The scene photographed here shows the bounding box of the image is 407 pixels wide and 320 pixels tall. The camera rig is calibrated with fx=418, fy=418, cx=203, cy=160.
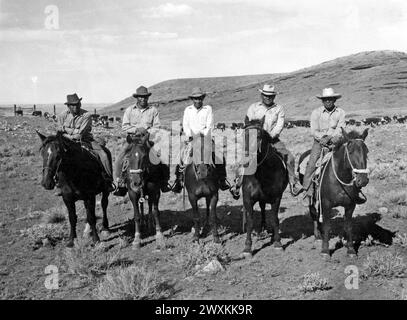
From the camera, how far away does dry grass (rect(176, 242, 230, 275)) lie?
808 centimetres

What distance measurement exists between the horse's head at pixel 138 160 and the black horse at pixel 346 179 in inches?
150

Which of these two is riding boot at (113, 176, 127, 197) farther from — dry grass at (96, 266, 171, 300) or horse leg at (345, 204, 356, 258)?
horse leg at (345, 204, 356, 258)

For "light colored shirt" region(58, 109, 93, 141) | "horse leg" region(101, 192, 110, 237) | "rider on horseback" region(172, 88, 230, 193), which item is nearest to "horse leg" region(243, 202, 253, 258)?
"rider on horseback" region(172, 88, 230, 193)

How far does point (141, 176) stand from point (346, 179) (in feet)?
13.9

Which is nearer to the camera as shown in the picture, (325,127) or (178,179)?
(325,127)

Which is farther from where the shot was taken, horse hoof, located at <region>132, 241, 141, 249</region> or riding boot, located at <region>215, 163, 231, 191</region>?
riding boot, located at <region>215, 163, 231, 191</region>

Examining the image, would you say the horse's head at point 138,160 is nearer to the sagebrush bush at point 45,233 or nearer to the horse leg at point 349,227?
the sagebrush bush at point 45,233

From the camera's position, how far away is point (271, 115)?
30.6 ft

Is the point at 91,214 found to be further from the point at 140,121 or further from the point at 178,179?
the point at 140,121

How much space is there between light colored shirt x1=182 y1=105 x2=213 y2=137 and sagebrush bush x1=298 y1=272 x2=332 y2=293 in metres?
4.20

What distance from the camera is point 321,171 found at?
8.88 m

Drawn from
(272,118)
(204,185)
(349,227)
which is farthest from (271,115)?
(349,227)

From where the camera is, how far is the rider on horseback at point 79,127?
33.3 feet
